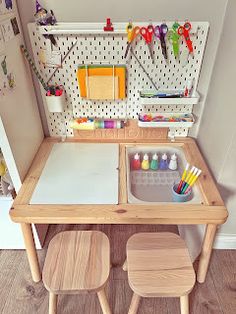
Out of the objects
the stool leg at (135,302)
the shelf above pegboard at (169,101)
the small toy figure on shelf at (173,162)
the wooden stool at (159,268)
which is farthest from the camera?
the small toy figure on shelf at (173,162)

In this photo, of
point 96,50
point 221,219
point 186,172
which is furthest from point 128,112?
point 221,219

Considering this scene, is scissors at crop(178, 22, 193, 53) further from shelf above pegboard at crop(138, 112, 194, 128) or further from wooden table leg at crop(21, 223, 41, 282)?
wooden table leg at crop(21, 223, 41, 282)

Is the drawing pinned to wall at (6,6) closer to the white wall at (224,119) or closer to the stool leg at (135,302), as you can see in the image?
the white wall at (224,119)

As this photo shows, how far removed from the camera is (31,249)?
44.6 inches

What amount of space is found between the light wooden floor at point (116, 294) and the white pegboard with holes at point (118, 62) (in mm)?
878

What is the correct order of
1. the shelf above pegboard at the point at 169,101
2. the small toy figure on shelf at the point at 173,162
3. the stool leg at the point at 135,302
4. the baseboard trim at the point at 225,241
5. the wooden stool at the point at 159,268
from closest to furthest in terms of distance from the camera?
the wooden stool at the point at 159,268 < the stool leg at the point at 135,302 < the shelf above pegboard at the point at 169,101 < the small toy figure on shelf at the point at 173,162 < the baseboard trim at the point at 225,241

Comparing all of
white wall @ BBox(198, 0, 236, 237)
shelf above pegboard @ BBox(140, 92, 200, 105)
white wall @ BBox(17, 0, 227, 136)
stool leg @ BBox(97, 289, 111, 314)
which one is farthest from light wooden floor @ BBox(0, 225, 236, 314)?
white wall @ BBox(17, 0, 227, 136)

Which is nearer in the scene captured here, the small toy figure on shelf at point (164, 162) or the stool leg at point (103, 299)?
the stool leg at point (103, 299)

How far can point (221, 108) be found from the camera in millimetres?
1125

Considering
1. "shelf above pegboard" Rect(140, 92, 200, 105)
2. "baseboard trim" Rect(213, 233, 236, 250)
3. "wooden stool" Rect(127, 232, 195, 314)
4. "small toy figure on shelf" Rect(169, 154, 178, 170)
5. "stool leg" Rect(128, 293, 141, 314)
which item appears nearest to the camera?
"wooden stool" Rect(127, 232, 195, 314)

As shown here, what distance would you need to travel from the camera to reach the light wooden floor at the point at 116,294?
4.02 feet

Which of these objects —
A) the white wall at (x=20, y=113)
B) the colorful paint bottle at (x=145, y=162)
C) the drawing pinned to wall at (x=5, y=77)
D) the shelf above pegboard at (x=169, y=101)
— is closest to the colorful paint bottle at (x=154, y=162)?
the colorful paint bottle at (x=145, y=162)

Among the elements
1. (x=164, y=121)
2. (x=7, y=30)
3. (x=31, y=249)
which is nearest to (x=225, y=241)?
(x=164, y=121)

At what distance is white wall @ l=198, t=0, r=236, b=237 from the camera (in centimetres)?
103
